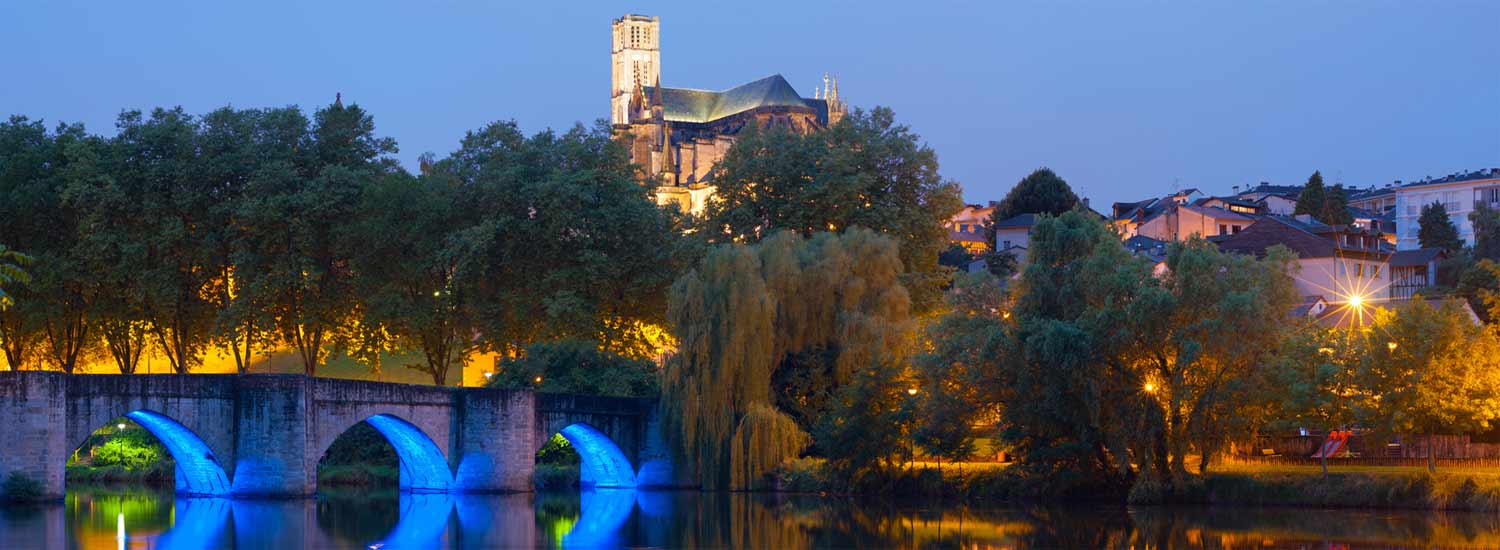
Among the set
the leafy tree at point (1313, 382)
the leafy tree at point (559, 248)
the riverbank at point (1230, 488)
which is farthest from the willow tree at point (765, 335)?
the leafy tree at point (1313, 382)

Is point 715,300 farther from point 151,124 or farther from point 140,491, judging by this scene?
point 151,124

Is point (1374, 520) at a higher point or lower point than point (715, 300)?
lower

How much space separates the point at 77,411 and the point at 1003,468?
2181 centimetres

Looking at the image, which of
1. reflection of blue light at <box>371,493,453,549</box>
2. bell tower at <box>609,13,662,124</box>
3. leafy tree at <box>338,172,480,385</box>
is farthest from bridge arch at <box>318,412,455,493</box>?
bell tower at <box>609,13,662,124</box>

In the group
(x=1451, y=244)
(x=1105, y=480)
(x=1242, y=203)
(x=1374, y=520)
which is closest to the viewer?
(x=1374, y=520)

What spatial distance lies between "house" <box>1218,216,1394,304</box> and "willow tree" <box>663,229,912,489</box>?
2936cm

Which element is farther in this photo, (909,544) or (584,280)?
(584,280)

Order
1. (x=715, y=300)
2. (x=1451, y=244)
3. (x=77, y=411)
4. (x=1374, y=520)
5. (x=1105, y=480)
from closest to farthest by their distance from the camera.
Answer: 1. (x=1374, y=520)
2. (x=77, y=411)
3. (x=1105, y=480)
4. (x=715, y=300)
5. (x=1451, y=244)

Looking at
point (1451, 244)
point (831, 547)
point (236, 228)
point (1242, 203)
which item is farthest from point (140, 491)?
point (1242, 203)

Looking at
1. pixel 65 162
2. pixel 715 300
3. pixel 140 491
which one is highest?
pixel 65 162

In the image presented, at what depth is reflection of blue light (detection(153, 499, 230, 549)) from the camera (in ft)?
99.1

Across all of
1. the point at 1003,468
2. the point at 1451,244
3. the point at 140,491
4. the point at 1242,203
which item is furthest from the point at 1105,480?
the point at 1242,203

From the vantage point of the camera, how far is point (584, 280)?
2311 inches

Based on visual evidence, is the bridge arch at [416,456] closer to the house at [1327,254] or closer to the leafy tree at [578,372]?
the leafy tree at [578,372]
